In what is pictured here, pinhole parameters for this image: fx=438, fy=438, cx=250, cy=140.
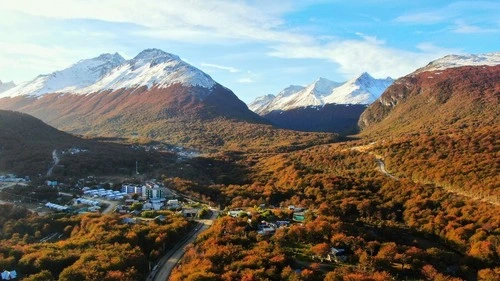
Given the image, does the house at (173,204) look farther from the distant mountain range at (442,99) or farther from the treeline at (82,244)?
the distant mountain range at (442,99)

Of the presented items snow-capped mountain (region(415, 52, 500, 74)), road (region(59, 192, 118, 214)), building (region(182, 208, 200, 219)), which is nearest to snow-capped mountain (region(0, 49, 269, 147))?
snow-capped mountain (region(415, 52, 500, 74))

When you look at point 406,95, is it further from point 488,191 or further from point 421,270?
point 421,270

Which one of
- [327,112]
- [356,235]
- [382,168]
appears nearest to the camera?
[356,235]

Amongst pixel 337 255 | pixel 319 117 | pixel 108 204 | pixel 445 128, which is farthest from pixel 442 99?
pixel 337 255

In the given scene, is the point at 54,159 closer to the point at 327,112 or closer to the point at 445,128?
the point at 445,128

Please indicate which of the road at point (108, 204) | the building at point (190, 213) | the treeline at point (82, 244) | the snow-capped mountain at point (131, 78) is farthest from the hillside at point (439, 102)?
the snow-capped mountain at point (131, 78)

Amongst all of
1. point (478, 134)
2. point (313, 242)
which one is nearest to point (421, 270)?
point (313, 242)
